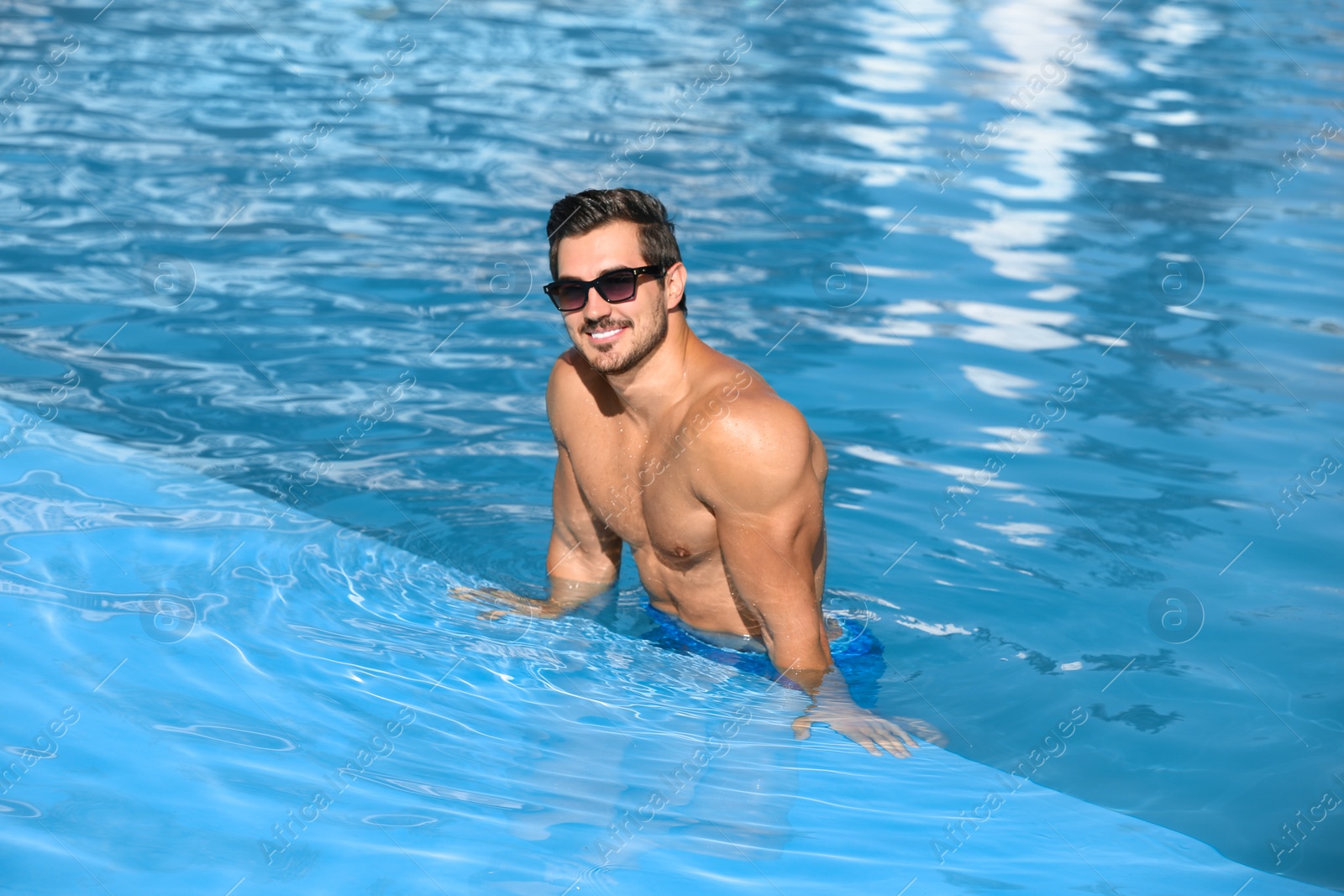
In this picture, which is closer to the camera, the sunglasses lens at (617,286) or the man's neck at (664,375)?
the sunglasses lens at (617,286)

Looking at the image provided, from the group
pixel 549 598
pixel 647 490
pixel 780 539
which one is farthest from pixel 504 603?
Result: pixel 780 539

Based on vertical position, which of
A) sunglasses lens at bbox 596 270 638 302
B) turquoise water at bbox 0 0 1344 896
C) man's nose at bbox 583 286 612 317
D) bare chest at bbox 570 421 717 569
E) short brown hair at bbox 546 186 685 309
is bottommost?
turquoise water at bbox 0 0 1344 896

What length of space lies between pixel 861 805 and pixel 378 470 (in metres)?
2.62

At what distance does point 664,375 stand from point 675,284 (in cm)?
23

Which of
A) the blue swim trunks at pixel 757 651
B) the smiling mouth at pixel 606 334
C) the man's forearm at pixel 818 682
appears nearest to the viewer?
the smiling mouth at pixel 606 334

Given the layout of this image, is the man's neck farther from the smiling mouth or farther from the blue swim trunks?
the blue swim trunks

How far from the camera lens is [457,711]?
3283 millimetres

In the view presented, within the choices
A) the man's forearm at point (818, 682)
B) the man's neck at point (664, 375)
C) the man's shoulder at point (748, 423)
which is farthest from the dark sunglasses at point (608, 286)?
the man's forearm at point (818, 682)

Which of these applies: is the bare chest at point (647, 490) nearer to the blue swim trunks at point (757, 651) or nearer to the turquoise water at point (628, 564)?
the blue swim trunks at point (757, 651)

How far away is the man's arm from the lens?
3.04m

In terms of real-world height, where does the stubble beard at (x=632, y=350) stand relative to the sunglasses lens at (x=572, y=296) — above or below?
below

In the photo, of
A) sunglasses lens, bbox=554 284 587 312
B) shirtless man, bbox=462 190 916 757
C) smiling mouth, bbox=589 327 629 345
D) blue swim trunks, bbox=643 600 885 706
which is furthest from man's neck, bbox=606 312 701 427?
blue swim trunks, bbox=643 600 885 706

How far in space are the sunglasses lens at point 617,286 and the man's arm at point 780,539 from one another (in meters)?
0.39

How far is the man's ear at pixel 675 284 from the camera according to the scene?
10.5 ft
